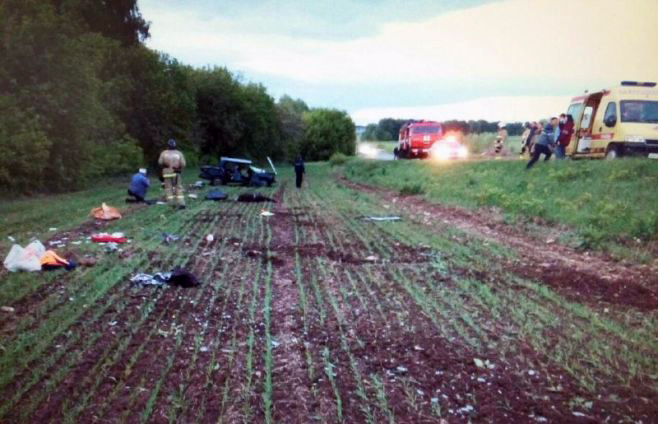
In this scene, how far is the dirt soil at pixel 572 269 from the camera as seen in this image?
7.01 meters

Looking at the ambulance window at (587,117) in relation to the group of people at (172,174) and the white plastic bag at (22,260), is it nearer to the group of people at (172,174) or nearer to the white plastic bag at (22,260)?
the group of people at (172,174)

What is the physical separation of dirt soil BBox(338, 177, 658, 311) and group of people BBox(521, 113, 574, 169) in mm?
4683

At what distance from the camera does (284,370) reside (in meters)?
4.65

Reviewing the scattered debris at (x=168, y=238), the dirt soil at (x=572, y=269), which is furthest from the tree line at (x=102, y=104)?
the dirt soil at (x=572, y=269)

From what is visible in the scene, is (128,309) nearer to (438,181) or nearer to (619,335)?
(619,335)

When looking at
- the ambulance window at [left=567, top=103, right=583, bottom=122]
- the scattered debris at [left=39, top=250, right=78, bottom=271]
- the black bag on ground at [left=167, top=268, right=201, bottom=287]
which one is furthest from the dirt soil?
the ambulance window at [left=567, top=103, right=583, bottom=122]

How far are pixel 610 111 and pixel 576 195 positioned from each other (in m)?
4.99

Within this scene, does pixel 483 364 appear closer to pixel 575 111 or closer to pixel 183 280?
pixel 183 280

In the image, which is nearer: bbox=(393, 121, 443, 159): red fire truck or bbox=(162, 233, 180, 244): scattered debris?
bbox=(162, 233, 180, 244): scattered debris

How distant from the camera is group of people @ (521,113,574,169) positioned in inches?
667

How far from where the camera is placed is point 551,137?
55.6ft

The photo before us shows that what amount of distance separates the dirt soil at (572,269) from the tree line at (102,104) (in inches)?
540

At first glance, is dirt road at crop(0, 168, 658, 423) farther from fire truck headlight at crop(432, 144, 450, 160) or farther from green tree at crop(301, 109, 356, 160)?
green tree at crop(301, 109, 356, 160)

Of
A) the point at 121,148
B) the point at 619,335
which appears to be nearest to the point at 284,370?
the point at 619,335
